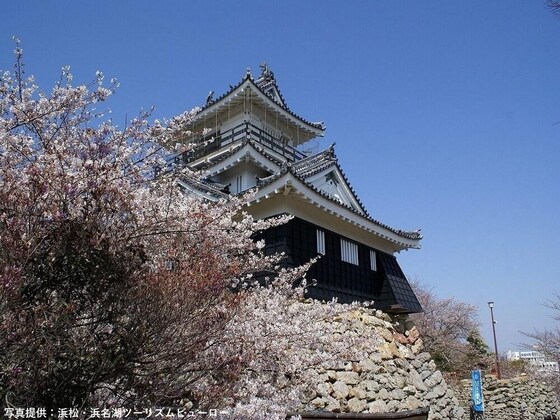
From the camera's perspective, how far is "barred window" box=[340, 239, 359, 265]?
495 inches

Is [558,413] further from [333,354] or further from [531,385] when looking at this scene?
[333,354]

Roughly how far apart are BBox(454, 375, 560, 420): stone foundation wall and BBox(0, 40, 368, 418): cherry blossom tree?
1739cm

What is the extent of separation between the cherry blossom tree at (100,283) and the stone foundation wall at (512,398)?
17388 mm

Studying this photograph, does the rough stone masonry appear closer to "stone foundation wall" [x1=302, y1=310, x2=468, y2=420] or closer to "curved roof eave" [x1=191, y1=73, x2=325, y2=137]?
"stone foundation wall" [x1=302, y1=310, x2=468, y2=420]

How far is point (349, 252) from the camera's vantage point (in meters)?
12.9

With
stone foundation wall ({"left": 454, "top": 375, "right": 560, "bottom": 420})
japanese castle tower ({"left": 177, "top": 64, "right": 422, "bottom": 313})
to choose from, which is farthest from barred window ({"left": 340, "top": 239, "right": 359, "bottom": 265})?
stone foundation wall ({"left": 454, "top": 375, "right": 560, "bottom": 420})

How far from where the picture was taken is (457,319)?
25.5 meters

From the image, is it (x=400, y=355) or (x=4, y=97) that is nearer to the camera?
(x=4, y=97)

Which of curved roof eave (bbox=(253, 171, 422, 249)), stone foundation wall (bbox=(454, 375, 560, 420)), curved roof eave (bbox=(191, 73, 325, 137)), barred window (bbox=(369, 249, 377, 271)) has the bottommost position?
stone foundation wall (bbox=(454, 375, 560, 420))

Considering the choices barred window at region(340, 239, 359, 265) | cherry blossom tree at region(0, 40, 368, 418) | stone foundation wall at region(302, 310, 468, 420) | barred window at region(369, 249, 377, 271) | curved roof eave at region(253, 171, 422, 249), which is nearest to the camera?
cherry blossom tree at region(0, 40, 368, 418)

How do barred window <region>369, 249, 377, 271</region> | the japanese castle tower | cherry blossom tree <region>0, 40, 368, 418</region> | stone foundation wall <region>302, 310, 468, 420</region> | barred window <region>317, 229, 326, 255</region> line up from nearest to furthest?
cherry blossom tree <region>0, 40, 368, 418</region>, stone foundation wall <region>302, 310, 468, 420</region>, the japanese castle tower, barred window <region>317, 229, 326, 255</region>, barred window <region>369, 249, 377, 271</region>

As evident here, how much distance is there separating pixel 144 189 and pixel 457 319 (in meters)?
24.7

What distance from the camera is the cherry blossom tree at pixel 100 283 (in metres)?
3.22

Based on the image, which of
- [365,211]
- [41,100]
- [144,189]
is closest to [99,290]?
[144,189]
